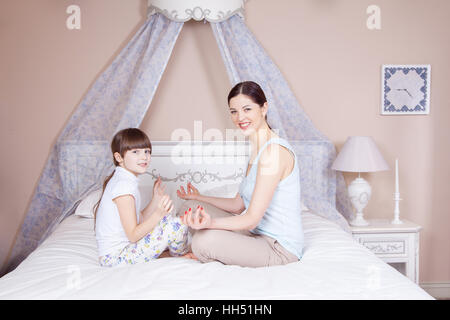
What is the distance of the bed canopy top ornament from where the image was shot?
2732mm

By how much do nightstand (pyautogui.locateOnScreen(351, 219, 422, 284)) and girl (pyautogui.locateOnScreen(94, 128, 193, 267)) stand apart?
1530 millimetres

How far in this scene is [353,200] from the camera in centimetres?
295

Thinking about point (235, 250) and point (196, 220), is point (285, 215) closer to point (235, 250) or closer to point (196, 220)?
point (235, 250)

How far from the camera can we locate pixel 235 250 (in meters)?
1.71

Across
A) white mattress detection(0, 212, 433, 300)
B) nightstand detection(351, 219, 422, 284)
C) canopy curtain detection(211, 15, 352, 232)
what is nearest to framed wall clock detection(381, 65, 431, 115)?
canopy curtain detection(211, 15, 352, 232)

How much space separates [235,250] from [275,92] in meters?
1.52

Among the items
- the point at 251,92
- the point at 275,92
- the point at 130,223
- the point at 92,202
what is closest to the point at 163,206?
the point at 130,223

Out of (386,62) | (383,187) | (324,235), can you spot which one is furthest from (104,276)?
(386,62)

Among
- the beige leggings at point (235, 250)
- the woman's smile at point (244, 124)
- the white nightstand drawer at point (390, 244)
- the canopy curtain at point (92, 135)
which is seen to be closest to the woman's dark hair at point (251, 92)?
the woman's smile at point (244, 124)

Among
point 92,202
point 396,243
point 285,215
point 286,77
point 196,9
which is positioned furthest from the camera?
point 286,77

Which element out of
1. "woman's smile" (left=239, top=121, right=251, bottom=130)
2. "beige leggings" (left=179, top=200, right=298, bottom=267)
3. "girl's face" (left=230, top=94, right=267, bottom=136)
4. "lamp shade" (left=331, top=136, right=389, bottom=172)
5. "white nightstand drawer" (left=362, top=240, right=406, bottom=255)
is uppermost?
"girl's face" (left=230, top=94, right=267, bottom=136)

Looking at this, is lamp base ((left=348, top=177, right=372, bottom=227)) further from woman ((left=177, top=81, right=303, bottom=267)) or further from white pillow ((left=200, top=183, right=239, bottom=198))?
woman ((left=177, top=81, right=303, bottom=267))

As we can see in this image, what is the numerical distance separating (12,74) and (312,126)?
236 centimetres

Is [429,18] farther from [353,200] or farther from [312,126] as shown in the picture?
[353,200]
